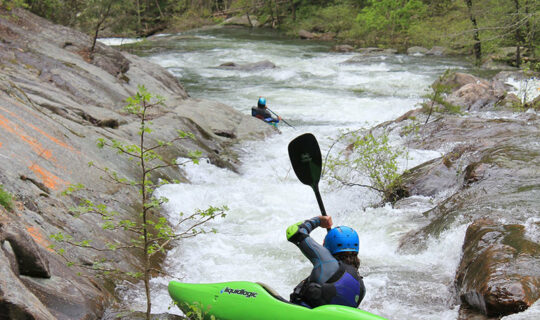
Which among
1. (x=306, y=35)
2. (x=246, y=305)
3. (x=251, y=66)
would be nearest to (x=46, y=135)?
(x=246, y=305)

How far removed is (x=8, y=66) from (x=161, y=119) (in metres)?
2.55

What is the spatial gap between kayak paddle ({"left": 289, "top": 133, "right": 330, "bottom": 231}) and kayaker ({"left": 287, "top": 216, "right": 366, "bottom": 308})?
0.94 metres

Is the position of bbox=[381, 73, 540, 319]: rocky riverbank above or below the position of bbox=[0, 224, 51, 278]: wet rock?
below

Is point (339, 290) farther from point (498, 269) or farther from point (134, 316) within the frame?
point (498, 269)

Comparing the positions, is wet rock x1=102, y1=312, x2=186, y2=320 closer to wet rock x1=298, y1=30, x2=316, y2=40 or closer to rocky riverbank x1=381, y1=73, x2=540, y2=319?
rocky riverbank x1=381, y1=73, x2=540, y2=319

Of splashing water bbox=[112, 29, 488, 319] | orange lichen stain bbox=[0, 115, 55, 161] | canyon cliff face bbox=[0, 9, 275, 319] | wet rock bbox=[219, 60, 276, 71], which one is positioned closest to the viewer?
canyon cliff face bbox=[0, 9, 275, 319]

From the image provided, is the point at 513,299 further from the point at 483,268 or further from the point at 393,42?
the point at 393,42

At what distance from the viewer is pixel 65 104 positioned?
26.5 ft

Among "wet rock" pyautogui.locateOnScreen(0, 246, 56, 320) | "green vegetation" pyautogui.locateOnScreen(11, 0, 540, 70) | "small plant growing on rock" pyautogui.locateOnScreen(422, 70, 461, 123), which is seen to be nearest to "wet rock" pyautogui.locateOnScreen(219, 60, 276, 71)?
"green vegetation" pyautogui.locateOnScreen(11, 0, 540, 70)

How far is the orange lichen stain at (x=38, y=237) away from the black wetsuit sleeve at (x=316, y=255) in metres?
1.89

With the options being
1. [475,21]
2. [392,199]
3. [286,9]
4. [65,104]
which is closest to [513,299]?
[392,199]

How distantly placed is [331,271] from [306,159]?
1.32m

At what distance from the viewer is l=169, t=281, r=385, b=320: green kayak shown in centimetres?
307

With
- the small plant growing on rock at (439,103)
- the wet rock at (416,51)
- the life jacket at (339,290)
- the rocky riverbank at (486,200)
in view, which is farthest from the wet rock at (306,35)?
the life jacket at (339,290)
